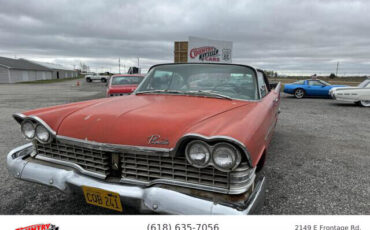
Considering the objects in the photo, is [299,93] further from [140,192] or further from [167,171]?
[140,192]

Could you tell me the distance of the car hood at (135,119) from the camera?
1.84 m

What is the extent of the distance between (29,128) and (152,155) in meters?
1.38

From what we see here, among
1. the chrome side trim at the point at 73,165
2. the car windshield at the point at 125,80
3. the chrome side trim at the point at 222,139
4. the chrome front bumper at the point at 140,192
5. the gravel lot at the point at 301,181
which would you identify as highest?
the car windshield at the point at 125,80

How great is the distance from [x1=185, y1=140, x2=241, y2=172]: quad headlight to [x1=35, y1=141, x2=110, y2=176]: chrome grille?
79cm

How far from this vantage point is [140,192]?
70.4 inches

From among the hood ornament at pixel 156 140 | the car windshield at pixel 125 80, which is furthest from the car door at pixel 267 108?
the car windshield at pixel 125 80

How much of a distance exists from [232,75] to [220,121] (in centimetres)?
133

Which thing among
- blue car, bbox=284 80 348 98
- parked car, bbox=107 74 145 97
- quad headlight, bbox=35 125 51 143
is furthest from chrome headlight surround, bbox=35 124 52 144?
blue car, bbox=284 80 348 98

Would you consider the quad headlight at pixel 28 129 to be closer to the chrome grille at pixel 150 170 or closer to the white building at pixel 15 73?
the chrome grille at pixel 150 170

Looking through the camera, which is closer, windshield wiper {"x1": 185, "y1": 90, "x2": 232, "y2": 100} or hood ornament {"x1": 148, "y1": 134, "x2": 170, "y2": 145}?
hood ornament {"x1": 148, "y1": 134, "x2": 170, "y2": 145}

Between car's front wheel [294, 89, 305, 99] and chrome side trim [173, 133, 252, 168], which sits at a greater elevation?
chrome side trim [173, 133, 252, 168]

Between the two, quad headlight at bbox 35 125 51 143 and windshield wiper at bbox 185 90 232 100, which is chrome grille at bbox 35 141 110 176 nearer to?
quad headlight at bbox 35 125 51 143

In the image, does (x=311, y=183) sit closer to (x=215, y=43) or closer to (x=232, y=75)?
(x=232, y=75)

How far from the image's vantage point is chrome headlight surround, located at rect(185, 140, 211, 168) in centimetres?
165
